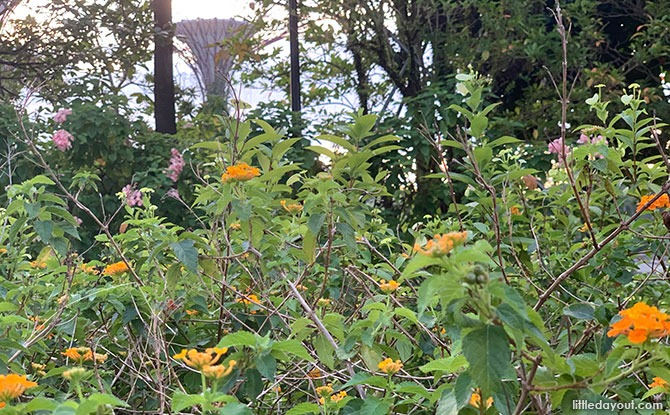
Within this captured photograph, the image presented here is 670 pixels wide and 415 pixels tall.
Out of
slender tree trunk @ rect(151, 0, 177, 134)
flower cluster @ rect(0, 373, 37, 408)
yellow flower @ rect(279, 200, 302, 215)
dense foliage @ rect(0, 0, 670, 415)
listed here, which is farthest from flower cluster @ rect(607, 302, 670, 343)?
slender tree trunk @ rect(151, 0, 177, 134)

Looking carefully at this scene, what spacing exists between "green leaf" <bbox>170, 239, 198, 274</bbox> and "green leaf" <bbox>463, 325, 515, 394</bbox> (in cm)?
77

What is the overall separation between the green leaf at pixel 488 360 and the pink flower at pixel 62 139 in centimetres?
420

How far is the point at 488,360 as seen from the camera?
2.47 feet

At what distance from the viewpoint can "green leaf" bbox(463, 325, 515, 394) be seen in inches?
29.7

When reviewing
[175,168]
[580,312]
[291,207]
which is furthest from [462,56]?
[580,312]

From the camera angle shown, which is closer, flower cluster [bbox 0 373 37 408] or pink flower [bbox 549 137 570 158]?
flower cluster [bbox 0 373 37 408]

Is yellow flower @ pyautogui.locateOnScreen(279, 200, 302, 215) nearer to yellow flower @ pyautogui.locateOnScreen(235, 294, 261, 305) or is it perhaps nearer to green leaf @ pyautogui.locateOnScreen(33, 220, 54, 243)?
yellow flower @ pyautogui.locateOnScreen(235, 294, 261, 305)

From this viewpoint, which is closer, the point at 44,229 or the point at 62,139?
the point at 44,229

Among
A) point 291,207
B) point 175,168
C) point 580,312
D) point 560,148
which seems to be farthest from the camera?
point 175,168

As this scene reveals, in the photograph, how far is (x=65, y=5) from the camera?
597 centimetres

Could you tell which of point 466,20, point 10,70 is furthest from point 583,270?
point 10,70

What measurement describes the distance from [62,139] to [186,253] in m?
3.41

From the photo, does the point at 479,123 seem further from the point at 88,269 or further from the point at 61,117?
the point at 61,117

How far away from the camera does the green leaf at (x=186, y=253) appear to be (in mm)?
1395
